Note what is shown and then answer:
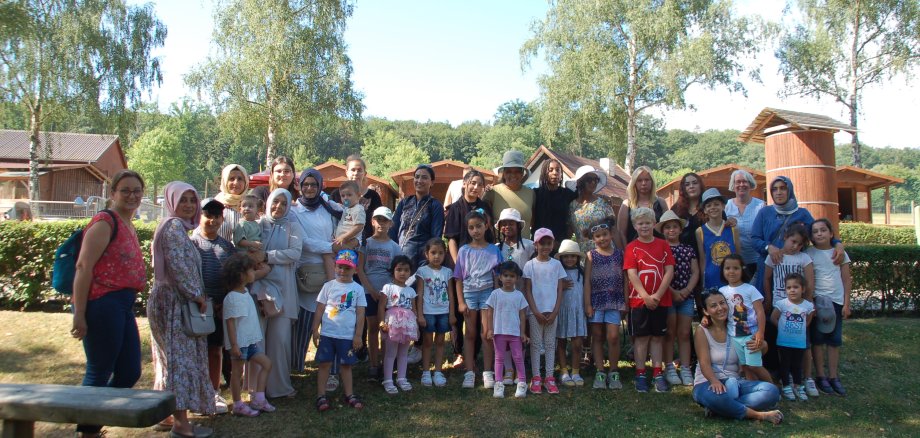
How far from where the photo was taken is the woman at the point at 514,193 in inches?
232

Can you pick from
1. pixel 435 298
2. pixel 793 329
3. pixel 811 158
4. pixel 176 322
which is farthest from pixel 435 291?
pixel 811 158

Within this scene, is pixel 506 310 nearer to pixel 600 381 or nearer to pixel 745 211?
pixel 600 381

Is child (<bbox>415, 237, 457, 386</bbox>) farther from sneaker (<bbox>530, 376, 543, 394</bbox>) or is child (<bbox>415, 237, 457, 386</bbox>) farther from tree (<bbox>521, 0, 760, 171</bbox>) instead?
tree (<bbox>521, 0, 760, 171</bbox>)

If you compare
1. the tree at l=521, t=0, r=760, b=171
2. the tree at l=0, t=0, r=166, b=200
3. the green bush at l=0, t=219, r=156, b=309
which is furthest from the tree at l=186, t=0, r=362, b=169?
the green bush at l=0, t=219, r=156, b=309

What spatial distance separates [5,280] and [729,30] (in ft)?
82.1

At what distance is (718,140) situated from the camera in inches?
3868

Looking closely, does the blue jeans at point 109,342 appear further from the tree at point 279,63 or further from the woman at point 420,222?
the tree at point 279,63

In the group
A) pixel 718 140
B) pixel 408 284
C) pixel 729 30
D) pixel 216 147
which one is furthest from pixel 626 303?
pixel 718 140

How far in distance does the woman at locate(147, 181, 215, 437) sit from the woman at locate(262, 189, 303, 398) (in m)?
0.82

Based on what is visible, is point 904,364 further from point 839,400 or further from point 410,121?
point 410,121

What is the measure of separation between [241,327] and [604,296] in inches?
123

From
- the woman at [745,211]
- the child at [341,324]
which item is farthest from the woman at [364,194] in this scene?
the woman at [745,211]

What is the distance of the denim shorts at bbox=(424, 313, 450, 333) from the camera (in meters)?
5.37

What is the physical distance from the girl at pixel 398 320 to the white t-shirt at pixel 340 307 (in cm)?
31
